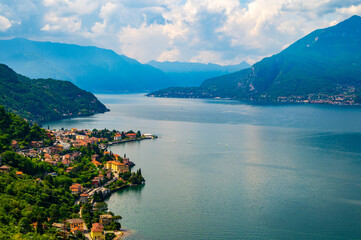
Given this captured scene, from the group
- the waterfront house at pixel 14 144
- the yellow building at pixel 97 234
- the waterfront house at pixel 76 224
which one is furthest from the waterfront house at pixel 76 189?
the waterfront house at pixel 14 144

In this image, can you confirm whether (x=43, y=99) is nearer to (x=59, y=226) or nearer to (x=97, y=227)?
(x=59, y=226)

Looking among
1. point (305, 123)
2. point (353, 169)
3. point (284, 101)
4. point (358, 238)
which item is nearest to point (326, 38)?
point (284, 101)

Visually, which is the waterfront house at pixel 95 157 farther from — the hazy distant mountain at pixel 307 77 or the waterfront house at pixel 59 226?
the hazy distant mountain at pixel 307 77

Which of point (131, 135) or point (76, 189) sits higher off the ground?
point (131, 135)

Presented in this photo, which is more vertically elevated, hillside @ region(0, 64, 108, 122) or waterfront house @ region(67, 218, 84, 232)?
hillside @ region(0, 64, 108, 122)

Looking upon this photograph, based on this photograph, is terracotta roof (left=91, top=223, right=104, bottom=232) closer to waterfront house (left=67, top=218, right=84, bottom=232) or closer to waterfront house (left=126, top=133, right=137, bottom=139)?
waterfront house (left=67, top=218, right=84, bottom=232)

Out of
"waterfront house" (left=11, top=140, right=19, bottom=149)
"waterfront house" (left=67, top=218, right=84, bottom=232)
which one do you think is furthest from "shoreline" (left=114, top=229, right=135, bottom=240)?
"waterfront house" (left=11, top=140, right=19, bottom=149)

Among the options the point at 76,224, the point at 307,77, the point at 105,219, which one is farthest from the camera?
the point at 307,77

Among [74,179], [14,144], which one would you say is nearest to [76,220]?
[74,179]
